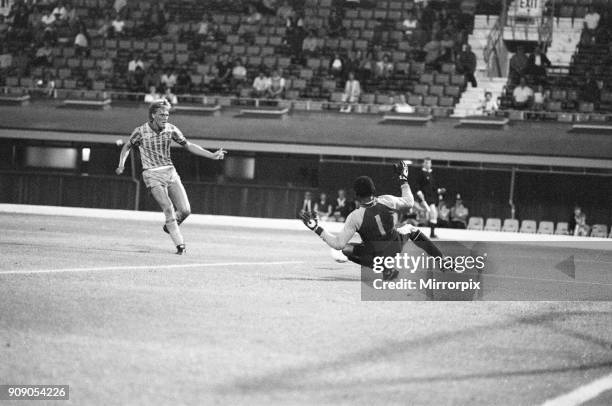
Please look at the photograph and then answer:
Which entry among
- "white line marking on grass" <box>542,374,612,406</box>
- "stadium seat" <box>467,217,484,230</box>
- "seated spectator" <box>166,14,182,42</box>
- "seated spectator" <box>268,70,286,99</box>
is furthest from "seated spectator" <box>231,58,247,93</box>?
"white line marking on grass" <box>542,374,612,406</box>

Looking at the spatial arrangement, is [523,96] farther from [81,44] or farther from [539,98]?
[81,44]

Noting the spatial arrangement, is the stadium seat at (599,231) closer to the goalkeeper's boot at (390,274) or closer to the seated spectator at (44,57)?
the seated spectator at (44,57)

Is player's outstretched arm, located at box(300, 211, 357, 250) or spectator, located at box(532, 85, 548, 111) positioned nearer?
player's outstretched arm, located at box(300, 211, 357, 250)

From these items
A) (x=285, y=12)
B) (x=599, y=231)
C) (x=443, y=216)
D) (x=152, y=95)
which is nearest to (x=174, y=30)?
(x=285, y=12)

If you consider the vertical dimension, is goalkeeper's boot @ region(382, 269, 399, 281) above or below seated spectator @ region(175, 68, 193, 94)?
below

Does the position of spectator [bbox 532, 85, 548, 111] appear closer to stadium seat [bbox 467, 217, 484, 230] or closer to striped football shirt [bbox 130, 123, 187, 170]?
stadium seat [bbox 467, 217, 484, 230]

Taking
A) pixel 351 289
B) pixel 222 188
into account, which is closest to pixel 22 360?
pixel 351 289

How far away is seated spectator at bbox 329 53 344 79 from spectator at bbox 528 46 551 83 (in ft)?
21.6

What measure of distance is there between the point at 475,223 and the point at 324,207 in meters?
5.45

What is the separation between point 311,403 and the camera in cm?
591

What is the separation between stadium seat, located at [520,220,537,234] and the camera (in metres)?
33.5

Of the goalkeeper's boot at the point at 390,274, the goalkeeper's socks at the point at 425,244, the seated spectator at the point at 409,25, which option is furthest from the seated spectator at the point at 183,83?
the goalkeeper's boot at the point at 390,274

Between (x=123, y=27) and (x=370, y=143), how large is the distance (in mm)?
12350

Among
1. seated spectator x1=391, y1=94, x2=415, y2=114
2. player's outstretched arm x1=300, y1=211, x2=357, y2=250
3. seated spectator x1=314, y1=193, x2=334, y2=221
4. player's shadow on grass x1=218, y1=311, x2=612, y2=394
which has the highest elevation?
seated spectator x1=391, y1=94, x2=415, y2=114
